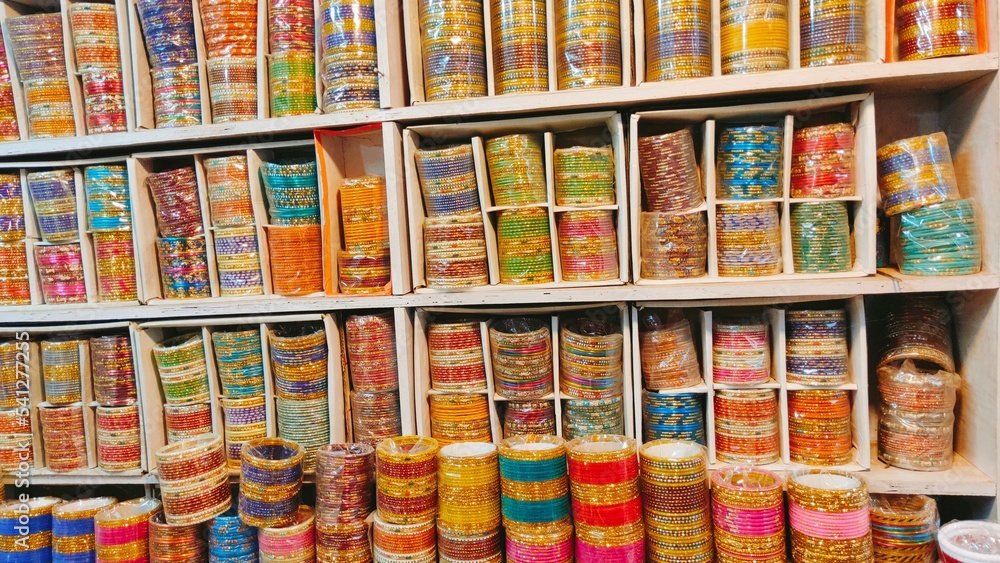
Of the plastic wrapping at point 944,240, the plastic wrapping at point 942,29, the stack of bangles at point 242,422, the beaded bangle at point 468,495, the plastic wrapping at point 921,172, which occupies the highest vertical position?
the plastic wrapping at point 942,29

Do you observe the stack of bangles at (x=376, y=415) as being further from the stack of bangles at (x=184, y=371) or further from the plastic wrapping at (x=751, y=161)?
the plastic wrapping at (x=751, y=161)

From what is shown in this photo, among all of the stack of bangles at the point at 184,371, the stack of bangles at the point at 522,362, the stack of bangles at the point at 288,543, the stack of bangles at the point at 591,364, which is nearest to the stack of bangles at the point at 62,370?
the stack of bangles at the point at 184,371

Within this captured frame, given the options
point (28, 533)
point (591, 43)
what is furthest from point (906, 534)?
point (28, 533)

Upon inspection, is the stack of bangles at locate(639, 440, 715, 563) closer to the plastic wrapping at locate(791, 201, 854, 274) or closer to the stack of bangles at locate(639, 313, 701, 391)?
the stack of bangles at locate(639, 313, 701, 391)

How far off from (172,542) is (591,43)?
76.2 inches

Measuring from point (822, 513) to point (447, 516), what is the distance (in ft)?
3.19

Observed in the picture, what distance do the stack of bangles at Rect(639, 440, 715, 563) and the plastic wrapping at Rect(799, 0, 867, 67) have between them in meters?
1.13

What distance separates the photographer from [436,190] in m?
1.77

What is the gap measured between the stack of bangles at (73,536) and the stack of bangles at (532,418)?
53.2 inches

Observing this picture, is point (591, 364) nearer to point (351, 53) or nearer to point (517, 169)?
point (517, 169)

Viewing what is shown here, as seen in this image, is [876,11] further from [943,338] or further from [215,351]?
[215,351]

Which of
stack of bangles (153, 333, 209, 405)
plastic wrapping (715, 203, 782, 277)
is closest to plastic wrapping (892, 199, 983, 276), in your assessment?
plastic wrapping (715, 203, 782, 277)

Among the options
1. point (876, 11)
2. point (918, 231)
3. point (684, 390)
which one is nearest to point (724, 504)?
point (684, 390)

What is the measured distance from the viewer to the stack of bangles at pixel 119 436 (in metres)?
1.93
